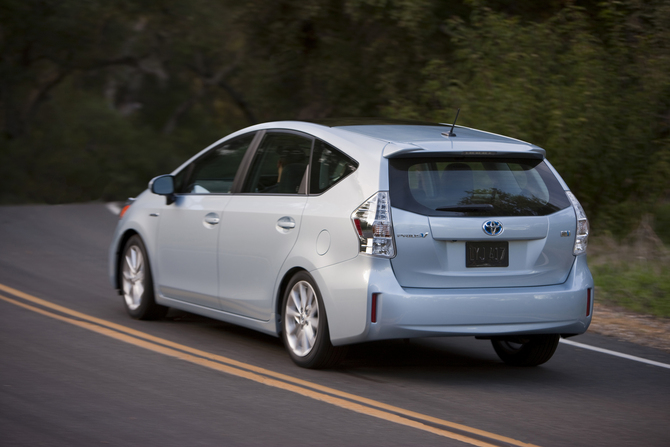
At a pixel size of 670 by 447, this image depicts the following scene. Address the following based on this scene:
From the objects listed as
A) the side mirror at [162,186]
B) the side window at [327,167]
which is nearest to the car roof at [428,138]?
the side window at [327,167]

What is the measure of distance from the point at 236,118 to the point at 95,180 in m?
9.35

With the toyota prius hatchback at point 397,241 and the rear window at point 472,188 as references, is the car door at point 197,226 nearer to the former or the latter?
the toyota prius hatchback at point 397,241

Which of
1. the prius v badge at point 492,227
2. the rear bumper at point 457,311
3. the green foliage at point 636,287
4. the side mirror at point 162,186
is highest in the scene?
the prius v badge at point 492,227

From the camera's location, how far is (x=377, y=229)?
6.03 meters

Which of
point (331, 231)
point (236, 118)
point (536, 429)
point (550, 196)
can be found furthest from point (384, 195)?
point (236, 118)

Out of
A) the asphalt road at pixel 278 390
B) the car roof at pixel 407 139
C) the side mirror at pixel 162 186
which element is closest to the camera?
the asphalt road at pixel 278 390

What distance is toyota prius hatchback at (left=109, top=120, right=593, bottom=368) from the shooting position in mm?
6066

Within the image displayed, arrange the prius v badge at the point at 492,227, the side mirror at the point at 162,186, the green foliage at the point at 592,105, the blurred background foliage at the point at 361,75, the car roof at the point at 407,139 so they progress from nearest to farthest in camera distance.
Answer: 1. the prius v badge at the point at 492,227
2. the car roof at the point at 407,139
3. the side mirror at the point at 162,186
4. the green foliage at the point at 592,105
5. the blurred background foliage at the point at 361,75

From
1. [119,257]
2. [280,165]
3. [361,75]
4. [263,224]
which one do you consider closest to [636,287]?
[280,165]

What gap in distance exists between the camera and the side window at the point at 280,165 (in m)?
6.91

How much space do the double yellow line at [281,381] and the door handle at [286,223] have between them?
1003 millimetres

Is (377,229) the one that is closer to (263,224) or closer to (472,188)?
(472,188)

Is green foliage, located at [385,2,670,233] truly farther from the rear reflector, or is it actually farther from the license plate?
the rear reflector

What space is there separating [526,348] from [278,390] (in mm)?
2093
